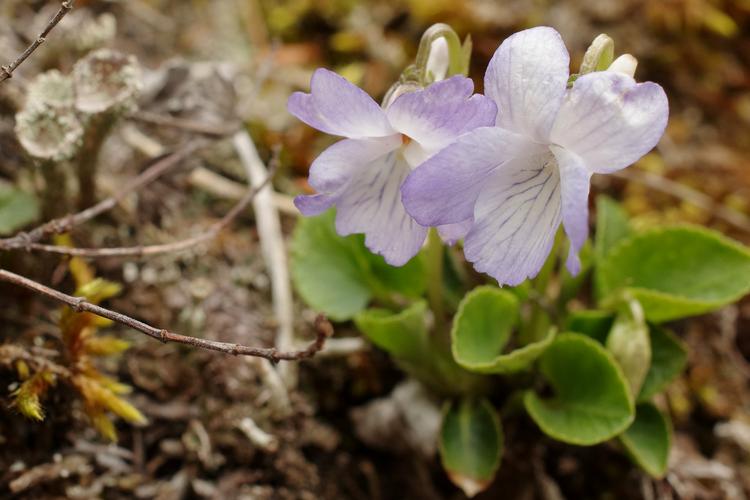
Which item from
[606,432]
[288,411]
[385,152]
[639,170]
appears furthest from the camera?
[639,170]

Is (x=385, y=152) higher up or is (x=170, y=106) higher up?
(x=170, y=106)

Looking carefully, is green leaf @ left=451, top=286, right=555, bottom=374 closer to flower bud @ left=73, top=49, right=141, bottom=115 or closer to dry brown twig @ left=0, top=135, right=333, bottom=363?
dry brown twig @ left=0, top=135, right=333, bottom=363

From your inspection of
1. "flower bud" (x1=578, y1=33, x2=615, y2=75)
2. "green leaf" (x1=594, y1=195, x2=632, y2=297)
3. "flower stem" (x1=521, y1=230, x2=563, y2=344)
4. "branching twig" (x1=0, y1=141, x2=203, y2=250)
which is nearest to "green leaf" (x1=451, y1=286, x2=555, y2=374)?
"flower stem" (x1=521, y1=230, x2=563, y2=344)

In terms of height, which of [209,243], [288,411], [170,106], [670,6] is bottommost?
[670,6]

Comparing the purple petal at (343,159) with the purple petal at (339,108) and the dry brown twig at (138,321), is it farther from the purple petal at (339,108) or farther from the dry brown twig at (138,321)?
the dry brown twig at (138,321)

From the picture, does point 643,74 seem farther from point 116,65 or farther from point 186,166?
point 116,65

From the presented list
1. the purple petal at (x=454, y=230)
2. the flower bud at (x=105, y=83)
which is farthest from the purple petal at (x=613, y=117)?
the flower bud at (x=105, y=83)

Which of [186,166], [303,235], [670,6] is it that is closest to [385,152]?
[303,235]
